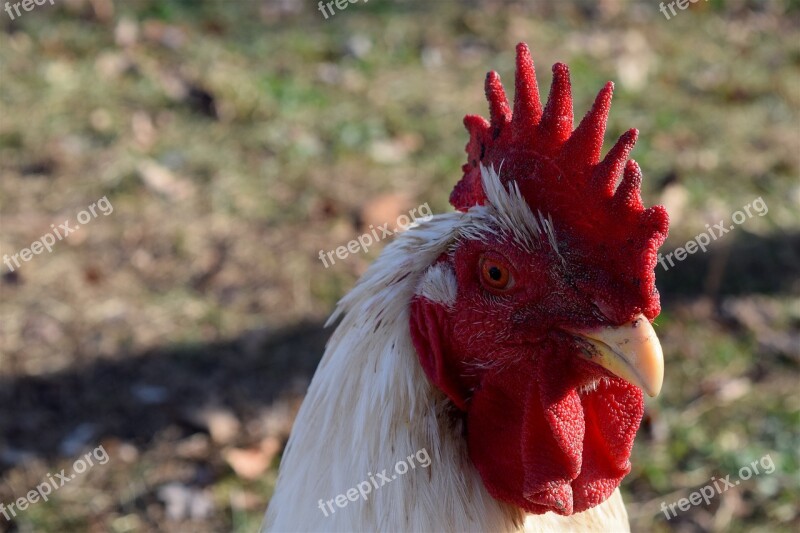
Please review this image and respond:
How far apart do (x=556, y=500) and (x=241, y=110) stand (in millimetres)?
4588

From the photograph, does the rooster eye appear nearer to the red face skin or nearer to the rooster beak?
the red face skin

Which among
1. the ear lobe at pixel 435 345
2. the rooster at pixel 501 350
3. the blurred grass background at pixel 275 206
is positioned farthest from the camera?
the blurred grass background at pixel 275 206

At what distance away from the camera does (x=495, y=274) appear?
2.12 metres

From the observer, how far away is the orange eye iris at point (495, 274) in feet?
6.91

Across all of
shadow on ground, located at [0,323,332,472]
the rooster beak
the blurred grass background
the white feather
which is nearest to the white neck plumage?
the white feather

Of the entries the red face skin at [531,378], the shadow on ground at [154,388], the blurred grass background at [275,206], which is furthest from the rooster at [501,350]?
the shadow on ground at [154,388]

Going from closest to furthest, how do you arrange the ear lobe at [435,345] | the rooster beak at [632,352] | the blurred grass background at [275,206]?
the rooster beak at [632,352] < the ear lobe at [435,345] < the blurred grass background at [275,206]

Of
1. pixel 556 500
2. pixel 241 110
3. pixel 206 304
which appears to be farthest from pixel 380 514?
pixel 241 110

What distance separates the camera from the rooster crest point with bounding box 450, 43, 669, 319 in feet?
6.49

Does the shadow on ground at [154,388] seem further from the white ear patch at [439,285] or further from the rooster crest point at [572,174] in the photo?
the rooster crest point at [572,174]

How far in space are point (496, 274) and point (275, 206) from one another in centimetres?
354

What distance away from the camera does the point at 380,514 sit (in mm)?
2197

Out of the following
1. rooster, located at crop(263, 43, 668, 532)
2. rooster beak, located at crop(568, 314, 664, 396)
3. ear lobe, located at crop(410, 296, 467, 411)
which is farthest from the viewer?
ear lobe, located at crop(410, 296, 467, 411)

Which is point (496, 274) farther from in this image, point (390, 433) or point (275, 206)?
point (275, 206)
